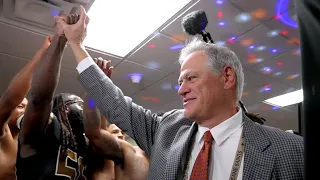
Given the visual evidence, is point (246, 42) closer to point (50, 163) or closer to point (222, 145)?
point (222, 145)

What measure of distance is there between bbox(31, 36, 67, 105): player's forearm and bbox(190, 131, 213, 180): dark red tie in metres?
0.76

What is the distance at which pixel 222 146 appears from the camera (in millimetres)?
1199

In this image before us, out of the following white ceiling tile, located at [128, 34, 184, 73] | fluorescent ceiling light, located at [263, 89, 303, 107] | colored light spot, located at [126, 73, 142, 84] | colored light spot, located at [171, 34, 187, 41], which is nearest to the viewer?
colored light spot, located at [171, 34, 187, 41]

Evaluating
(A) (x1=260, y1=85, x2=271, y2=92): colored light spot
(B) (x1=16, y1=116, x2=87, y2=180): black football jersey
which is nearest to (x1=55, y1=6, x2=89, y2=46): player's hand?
(B) (x1=16, y1=116, x2=87, y2=180): black football jersey

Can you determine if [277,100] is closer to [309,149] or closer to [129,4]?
[129,4]

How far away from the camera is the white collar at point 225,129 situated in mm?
1208

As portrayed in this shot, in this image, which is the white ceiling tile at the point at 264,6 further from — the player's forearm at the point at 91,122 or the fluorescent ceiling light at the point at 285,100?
the fluorescent ceiling light at the point at 285,100

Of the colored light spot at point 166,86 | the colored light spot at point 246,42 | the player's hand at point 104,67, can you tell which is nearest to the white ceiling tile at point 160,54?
the colored light spot at point 166,86

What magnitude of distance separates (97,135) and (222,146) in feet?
3.03

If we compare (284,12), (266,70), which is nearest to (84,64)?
(284,12)

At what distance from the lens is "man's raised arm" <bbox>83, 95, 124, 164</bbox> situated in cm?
181

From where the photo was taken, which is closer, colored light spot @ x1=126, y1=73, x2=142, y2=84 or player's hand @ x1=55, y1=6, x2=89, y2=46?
player's hand @ x1=55, y1=6, x2=89, y2=46

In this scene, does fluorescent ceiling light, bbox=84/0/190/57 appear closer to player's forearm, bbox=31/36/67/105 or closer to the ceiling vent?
the ceiling vent

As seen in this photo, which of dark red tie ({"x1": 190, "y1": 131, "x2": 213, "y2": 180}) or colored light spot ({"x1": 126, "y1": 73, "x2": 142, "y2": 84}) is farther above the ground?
colored light spot ({"x1": 126, "y1": 73, "x2": 142, "y2": 84})
